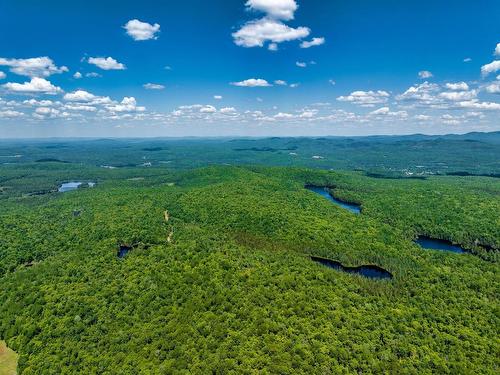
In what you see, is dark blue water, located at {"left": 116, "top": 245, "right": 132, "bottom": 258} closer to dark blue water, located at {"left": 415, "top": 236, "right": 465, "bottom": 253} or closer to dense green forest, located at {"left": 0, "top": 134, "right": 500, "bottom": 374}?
dense green forest, located at {"left": 0, "top": 134, "right": 500, "bottom": 374}

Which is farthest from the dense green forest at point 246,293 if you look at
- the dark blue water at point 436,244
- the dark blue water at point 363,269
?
the dark blue water at point 436,244

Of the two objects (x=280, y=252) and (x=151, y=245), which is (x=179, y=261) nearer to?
(x=151, y=245)

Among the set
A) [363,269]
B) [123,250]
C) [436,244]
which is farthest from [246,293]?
[436,244]

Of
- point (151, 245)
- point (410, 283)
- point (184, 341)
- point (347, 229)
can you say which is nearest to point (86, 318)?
point (184, 341)

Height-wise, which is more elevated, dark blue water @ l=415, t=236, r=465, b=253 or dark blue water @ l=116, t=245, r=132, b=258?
dark blue water @ l=116, t=245, r=132, b=258

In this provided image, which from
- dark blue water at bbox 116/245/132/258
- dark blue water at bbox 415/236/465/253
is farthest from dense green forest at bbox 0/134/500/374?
dark blue water at bbox 415/236/465/253

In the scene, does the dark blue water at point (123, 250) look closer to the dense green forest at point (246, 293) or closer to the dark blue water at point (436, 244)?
the dense green forest at point (246, 293)
